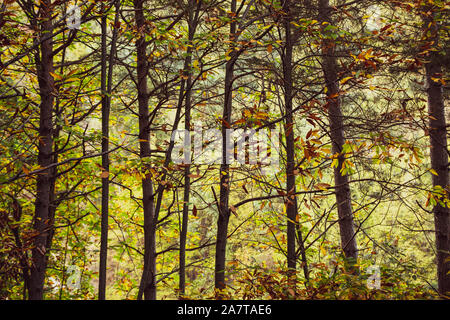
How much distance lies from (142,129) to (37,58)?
1.48 metres

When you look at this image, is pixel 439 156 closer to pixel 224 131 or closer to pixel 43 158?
pixel 224 131

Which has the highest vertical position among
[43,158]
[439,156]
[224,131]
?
[439,156]

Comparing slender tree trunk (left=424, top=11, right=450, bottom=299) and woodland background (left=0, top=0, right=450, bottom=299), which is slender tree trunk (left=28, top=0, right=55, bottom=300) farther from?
slender tree trunk (left=424, top=11, right=450, bottom=299)

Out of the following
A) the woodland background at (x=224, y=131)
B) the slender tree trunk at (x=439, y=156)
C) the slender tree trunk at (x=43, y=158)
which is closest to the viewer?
the woodland background at (x=224, y=131)

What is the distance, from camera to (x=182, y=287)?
4.03m

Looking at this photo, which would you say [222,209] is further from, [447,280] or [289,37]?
[447,280]

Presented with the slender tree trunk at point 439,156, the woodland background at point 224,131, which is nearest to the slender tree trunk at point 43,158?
the woodland background at point 224,131

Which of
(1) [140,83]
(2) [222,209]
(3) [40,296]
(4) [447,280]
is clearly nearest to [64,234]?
(3) [40,296]

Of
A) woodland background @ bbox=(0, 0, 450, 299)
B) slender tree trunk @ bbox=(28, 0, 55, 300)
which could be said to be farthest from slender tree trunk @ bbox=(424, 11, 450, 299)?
slender tree trunk @ bbox=(28, 0, 55, 300)

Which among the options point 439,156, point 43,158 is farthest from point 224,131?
point 439,156

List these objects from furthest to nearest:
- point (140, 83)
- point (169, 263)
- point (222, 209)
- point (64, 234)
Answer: point (169, 263) → point (64, 234) → point (140, 83) → point (222, 209)

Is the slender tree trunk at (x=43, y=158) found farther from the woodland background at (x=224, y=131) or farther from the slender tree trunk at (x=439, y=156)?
the slender tree trunk at (x=439, y=156)

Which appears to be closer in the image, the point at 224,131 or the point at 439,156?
the point at 224,131
